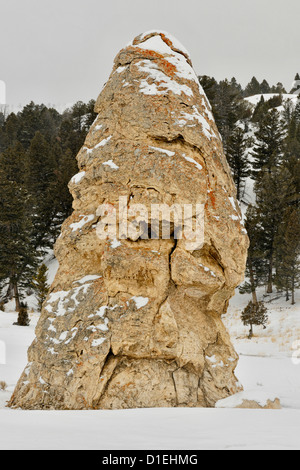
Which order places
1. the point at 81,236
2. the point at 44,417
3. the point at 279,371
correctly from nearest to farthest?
the point at 44,417 → the point at 81,236 → the point at 279,371

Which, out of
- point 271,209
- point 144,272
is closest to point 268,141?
point 271,209

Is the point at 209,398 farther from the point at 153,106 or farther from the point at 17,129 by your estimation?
the point at 17,129

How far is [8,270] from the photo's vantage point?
21.7 meters

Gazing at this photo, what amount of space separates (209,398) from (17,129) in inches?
1797

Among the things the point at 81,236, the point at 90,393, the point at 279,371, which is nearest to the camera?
the point at 90,393

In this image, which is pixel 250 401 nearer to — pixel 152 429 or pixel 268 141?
pixel 152 429

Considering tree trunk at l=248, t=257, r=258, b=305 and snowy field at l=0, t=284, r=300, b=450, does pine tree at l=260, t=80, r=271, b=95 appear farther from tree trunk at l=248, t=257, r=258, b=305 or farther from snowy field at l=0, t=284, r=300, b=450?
snowy field at l=0, t=284, r=300, b=450

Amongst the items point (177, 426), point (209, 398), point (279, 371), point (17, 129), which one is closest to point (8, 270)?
point (279, 371)

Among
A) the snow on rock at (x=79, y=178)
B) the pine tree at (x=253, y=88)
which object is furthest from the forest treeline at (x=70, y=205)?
the pine tree at (x=253, y=88)

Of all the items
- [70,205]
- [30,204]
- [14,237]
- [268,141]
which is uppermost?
[268,141]

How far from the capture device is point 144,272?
5.73 metres

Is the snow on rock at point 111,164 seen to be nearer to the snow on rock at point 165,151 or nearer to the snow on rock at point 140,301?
the snow on rock at point 165,151

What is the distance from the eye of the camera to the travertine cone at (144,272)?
17.6 feet

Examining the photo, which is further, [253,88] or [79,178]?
[253,88]
